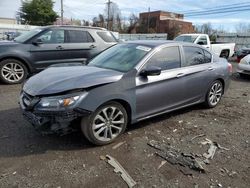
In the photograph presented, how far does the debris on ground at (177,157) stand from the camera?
3.47m

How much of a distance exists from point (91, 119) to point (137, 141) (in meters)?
0.90

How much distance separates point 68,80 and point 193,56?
2.78m

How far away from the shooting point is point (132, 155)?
372cm

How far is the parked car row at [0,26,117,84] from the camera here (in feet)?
24.9

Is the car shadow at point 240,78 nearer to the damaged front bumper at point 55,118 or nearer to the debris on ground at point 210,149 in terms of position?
the debris on ground at point 210,149

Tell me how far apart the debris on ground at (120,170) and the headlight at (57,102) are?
878 millimetres

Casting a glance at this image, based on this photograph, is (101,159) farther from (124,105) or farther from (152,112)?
(152,112)

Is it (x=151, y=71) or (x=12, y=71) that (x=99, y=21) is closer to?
(x=12, y=71)

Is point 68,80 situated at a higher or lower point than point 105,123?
higher

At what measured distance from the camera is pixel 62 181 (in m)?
3.06

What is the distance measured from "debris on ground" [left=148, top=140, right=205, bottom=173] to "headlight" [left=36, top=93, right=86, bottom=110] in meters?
1.40

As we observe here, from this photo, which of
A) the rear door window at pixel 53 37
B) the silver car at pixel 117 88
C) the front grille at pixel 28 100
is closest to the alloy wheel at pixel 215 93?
the silver car at pixel 117 88

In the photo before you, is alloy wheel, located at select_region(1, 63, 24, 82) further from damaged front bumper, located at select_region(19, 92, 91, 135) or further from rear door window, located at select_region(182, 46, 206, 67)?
rear door window, located at select_region(182, 46, 206, 67)

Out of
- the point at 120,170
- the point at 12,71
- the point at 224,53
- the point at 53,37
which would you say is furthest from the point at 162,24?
the point at 120,170
